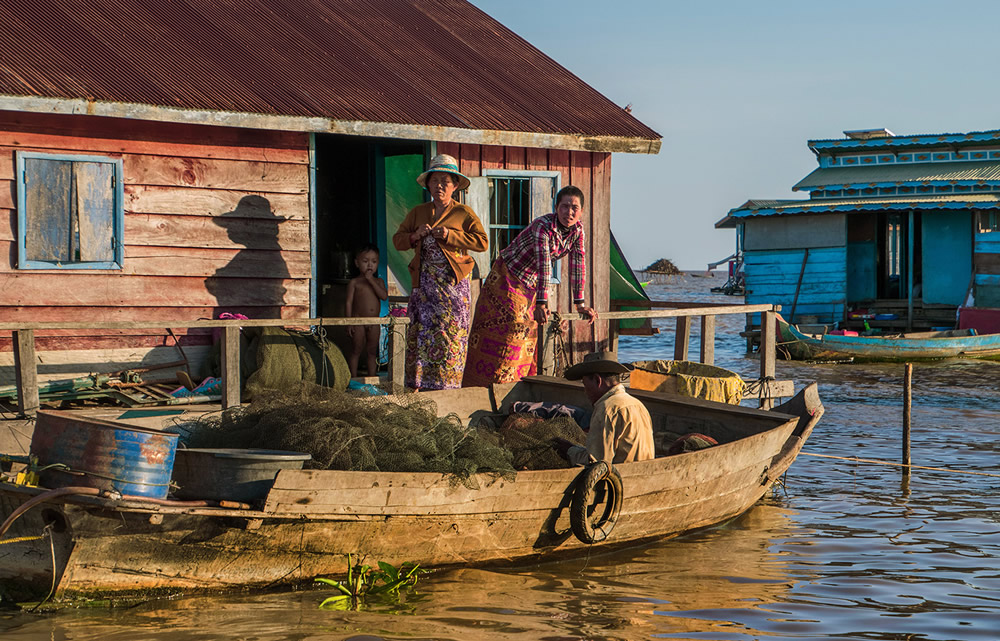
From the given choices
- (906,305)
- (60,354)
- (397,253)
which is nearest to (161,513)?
(60,354)

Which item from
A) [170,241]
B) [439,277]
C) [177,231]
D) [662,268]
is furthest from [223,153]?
[662,268]

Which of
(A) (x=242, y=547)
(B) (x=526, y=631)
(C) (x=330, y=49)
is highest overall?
(C) (x=330, y=49)

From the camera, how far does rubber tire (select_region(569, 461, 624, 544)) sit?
24.6 ft

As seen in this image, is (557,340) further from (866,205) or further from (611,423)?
(866,205)

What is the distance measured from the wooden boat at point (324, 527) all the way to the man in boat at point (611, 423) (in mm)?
179

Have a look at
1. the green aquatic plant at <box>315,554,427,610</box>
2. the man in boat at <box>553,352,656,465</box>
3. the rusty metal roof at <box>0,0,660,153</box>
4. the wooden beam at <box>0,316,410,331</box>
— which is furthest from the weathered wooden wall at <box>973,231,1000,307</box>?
the green aquatic plant at <box>315,554,427,610</box>

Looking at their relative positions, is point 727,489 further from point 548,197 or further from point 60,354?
point 60,354

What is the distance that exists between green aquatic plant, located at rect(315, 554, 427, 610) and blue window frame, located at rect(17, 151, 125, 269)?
442cm

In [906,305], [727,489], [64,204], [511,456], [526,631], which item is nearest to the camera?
[526,631]

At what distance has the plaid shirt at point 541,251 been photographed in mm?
9758

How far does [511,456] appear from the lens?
7.61 meters

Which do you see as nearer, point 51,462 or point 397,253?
point 51,462

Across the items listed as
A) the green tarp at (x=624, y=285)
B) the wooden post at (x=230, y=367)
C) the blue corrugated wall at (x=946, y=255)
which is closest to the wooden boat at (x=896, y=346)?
the blue corrugated wall at (x=946, y=255)

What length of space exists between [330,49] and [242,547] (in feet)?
23.9
